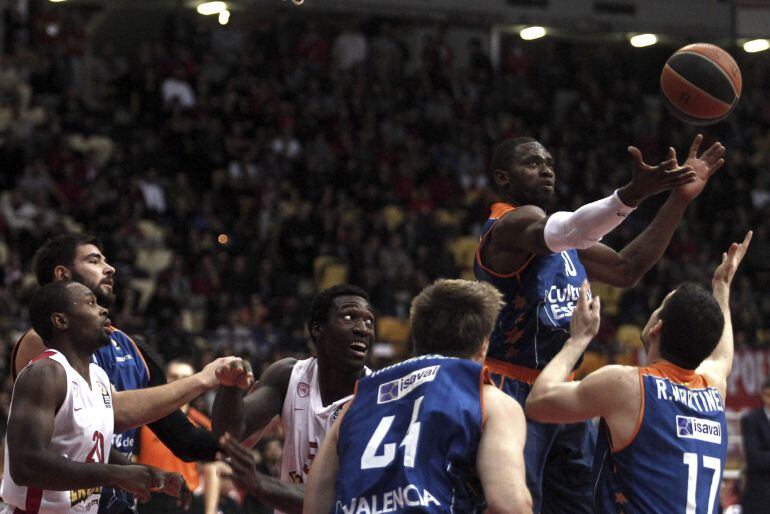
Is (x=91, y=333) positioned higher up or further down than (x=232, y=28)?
further down

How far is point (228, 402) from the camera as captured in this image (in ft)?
17.6

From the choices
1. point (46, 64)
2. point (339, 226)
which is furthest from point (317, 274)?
point (46, 64)

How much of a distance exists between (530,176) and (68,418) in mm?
2626

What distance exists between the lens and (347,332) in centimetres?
586

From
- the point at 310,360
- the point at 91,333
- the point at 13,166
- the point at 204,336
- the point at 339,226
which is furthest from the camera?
the point at 339,226

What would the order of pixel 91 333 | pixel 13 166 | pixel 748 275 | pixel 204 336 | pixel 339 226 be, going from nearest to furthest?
pixel 91 333 → pixel 204 336 → pixel 13 166 → pixel 339 226 → pixel 748 275

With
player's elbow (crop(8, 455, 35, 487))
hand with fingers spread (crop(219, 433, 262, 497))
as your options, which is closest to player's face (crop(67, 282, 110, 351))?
player's elbow (crop(8, 455, 35, 487))

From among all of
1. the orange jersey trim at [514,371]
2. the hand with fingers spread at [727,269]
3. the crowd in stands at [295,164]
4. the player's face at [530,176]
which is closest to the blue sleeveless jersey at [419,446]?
the orange jersey trim at [514,371]

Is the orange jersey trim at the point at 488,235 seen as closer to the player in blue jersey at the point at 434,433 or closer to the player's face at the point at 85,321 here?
the player in blue jersey at the point at 434,433

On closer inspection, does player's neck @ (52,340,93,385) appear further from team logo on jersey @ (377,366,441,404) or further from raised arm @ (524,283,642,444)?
raised arm @ (524,283,642,444)

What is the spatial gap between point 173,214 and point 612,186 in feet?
28.1

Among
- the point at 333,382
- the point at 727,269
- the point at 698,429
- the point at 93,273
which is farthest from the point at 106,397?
the point at 727,269

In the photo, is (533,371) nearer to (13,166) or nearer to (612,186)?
(13,166)

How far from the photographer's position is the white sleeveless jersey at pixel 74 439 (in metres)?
5.15
